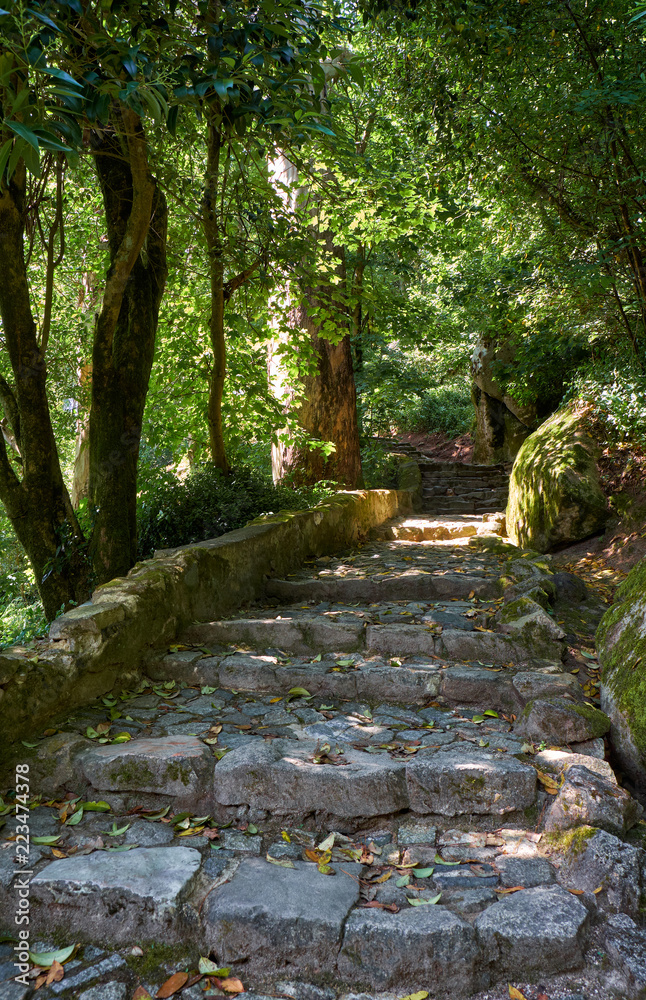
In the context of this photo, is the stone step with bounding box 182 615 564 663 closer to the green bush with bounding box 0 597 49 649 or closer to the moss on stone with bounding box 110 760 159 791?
the moss on stone with bounding box 110 760 159 791

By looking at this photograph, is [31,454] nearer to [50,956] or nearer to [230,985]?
[50,956]

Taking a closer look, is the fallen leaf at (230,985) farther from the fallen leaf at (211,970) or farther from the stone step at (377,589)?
the stone step at (377,589)

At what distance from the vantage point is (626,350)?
263 inches

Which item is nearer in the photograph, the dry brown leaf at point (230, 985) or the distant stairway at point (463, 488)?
the dry brown leaf at point (230, 985)

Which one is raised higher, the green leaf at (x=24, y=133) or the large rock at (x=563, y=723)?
the green leaf at (x=24, y=133)

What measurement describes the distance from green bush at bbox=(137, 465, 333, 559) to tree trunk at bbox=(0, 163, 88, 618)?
921 mm

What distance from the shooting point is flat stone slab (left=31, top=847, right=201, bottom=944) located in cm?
197

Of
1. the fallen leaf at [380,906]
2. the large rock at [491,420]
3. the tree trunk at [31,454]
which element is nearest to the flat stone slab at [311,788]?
the fallen leaf at [380,906]

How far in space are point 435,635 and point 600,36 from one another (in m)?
5.05

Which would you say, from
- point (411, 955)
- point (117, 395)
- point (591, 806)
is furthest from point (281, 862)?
point (117, 395)

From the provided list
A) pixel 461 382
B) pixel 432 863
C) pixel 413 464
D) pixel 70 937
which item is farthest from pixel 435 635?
pixel 461 382

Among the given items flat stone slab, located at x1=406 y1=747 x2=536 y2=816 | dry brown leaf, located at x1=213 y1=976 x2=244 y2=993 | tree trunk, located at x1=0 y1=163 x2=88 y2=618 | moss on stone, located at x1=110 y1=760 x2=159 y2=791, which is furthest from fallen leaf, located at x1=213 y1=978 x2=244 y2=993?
tree trunk, located at x1=0 y1=163 x2=88 y2=618

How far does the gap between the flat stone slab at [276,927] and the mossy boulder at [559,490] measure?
213 inches

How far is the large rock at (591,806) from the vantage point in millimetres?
2301
